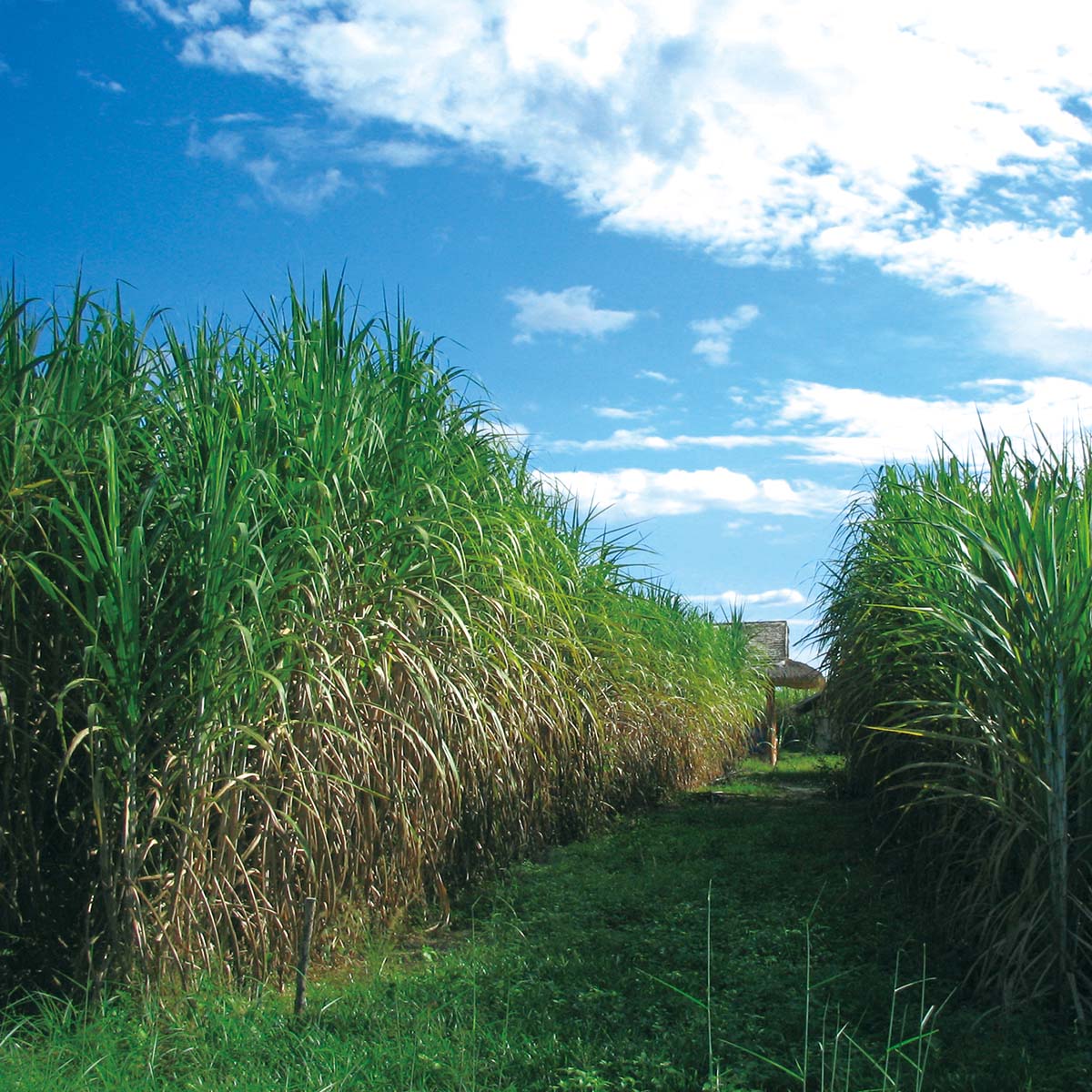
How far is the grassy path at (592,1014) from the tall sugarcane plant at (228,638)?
30 centimetres

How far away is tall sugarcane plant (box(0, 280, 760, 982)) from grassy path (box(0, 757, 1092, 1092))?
304 millimetres

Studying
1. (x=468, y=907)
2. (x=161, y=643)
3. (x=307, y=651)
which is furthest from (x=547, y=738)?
(x=161, y=643)

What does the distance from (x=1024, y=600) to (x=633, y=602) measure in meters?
5.70

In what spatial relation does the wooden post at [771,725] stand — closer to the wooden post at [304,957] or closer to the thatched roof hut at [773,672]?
the thatched roof hut at [773,672]

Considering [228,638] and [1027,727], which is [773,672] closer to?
[1027,727]

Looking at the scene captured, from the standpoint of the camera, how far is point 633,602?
902 centimetres

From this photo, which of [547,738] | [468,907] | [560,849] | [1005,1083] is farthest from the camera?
[560,849]

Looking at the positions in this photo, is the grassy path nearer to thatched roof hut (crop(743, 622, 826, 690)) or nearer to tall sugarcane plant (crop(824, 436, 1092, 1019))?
tall sugarcane plant (crop(824, 436, 1092, 1019))

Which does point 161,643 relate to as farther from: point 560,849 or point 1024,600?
point 560,849

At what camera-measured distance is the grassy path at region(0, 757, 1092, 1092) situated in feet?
9.30

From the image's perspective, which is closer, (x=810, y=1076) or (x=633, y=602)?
(x=810, y=1076)

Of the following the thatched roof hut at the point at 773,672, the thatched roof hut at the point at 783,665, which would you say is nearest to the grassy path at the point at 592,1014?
the thatched roof hut at the point at 773,672

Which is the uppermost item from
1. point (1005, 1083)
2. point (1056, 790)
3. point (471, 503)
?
point (471, 503)

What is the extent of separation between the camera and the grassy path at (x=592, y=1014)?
2836mm
